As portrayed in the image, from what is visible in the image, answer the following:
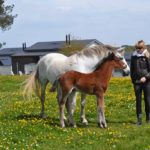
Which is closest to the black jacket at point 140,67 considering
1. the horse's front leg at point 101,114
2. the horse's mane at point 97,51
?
the horse's mane at point 97,51

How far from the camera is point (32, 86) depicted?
1766 centimetres

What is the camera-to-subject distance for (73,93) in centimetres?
1560

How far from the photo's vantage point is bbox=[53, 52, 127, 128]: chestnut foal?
14945 mm

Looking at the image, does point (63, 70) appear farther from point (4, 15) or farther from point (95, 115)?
point (4, 15)

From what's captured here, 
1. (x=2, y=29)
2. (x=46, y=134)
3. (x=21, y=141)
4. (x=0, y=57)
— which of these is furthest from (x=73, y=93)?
(x=0, y=57)

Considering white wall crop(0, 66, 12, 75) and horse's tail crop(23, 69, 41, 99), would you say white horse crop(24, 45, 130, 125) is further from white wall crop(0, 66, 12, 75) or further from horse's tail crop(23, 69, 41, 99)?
white wall crop(0, 66, 12, 75)

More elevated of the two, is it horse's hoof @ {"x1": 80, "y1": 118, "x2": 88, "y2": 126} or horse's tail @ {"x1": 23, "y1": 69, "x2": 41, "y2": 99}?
horse's tail @ {"x1": 23, "y1": 69, "x2": 41, "y2": 99}

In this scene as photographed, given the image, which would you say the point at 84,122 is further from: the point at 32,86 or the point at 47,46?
the point at 47,46

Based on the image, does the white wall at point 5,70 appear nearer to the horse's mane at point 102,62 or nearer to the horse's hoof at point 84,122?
the horse's hoof at point 84,122

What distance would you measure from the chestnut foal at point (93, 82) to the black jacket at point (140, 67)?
1.20ft

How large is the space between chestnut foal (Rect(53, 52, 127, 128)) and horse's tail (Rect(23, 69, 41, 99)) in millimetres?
2428

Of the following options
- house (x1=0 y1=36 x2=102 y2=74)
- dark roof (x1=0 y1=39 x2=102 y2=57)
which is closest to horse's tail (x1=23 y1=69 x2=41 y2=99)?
house (x1=0 y1=36 x2=102 y2=74)

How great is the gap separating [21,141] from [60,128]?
6.93 ft

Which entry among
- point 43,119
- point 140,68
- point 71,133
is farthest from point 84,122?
point 140,68
